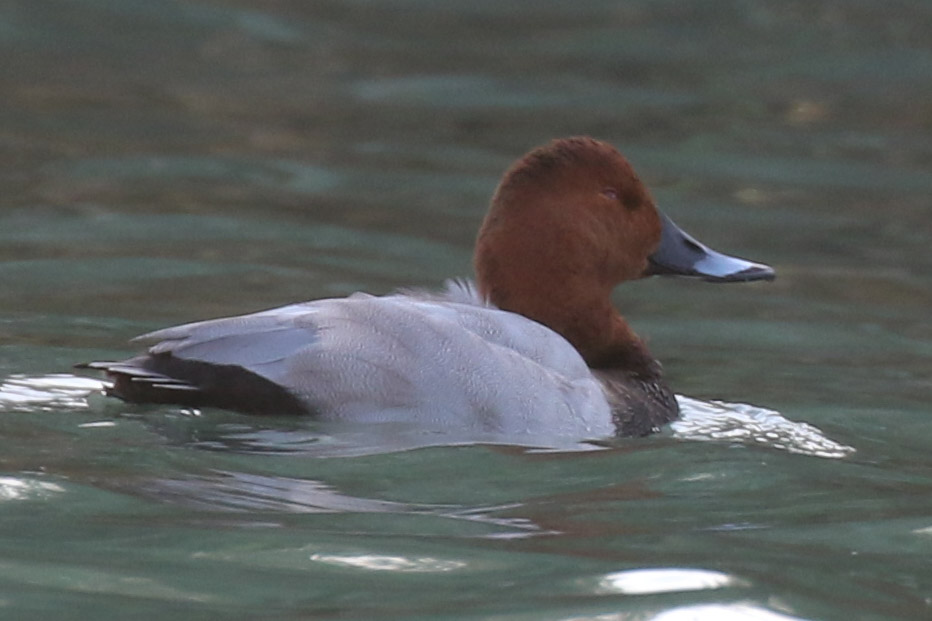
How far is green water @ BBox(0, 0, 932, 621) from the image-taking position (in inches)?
145

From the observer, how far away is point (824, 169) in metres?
9.98

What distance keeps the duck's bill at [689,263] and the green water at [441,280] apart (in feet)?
1.21

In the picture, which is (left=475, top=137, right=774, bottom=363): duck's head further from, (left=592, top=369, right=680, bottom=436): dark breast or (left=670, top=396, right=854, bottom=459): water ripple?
(left=670, top=396, right=854, bottom=459): water ripple

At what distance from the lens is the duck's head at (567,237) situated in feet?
17.4

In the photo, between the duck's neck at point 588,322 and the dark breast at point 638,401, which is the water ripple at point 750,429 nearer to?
the dark breast at point 638,401

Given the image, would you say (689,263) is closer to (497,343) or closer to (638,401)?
(638,401)

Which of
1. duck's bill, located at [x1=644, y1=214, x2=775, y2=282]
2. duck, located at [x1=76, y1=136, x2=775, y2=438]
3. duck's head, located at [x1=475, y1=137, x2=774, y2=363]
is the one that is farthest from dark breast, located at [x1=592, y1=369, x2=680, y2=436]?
duck's bill, located at [x1=644, y1=214, x2=775, y2=282]

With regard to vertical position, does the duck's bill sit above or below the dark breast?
above

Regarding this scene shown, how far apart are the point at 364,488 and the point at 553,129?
6354 mm

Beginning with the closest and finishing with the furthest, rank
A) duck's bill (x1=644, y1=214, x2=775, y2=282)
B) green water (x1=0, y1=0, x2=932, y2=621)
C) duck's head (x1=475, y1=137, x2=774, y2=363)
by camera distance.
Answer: green water (x1=0, y1=0, x2=932, y2=621) < duck's head (x1=475, y1=137, x2=774, y2=363) < duck's bill (x1=644, y1=214, x2=775, y2=282)

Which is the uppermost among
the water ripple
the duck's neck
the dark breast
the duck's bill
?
the duck's bill

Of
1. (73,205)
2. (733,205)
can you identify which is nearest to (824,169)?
(733,205)

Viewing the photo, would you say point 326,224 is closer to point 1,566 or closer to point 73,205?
point 73,205

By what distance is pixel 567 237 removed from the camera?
5.39 m
